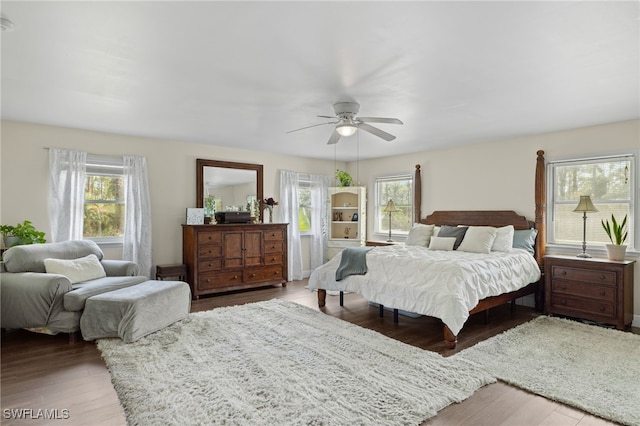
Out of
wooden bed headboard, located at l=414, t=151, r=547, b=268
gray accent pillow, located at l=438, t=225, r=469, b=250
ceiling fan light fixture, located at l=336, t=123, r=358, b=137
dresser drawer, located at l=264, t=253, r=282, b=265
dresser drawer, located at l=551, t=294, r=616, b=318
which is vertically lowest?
dresser drawer, located at l=551, t=294, r=616, b=318

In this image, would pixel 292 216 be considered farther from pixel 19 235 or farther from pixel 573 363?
pixel 573 363

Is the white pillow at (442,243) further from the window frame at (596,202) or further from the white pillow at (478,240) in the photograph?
the window frame at (596,202)

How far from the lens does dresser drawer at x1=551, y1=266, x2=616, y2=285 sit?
4020 mm

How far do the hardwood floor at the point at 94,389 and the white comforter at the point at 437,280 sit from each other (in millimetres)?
356

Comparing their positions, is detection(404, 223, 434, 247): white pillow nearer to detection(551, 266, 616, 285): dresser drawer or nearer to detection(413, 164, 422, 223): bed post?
detection(413, 164, 422, 223): bed post

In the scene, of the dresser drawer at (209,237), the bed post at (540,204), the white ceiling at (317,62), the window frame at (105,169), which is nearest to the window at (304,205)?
the dresser drawer at (209,237)

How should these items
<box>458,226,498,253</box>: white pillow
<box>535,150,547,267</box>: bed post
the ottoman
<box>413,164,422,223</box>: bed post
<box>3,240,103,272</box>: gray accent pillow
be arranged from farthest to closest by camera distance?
<box>413,164,422,223</box>: bed post < <box>535,150,547,267</box>: bed post < <box>458,226,498,253</box>: white pillow < <box>3,240,103,272</box>: gray accent pillow < the ottoman

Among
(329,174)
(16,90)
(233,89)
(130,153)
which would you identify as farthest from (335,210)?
(16,90)

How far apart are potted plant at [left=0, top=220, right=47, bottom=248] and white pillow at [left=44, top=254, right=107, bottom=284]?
0.55m

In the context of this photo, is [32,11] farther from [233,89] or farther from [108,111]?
[108,111]

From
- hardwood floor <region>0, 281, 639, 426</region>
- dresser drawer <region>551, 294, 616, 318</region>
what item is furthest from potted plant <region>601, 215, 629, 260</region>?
hardwood floor <region>0, 281, 639, 426</region>

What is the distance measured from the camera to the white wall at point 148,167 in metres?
4.39

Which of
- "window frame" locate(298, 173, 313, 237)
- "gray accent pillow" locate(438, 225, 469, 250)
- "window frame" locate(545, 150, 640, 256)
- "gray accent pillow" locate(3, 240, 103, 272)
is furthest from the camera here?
"window frame" locate(298, 173, 313, 237)

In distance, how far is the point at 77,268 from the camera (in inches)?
156
